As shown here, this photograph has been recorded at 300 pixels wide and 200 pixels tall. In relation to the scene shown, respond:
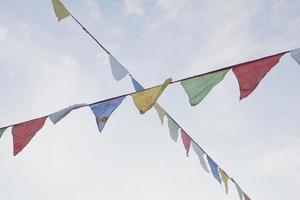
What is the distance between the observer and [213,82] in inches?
156

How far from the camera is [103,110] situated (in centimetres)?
457

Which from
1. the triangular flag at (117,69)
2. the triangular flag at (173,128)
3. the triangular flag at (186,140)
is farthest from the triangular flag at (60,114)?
the triangular flag at (186,140)

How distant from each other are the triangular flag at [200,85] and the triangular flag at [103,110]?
0.97 metres

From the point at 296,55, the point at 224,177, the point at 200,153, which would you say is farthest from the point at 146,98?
the point at 224,177

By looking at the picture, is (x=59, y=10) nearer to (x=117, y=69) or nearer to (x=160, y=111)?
(x=117, y=69)

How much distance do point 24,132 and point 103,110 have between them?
48.9 inches

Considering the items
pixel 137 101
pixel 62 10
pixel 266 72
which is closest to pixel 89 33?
pixel 62 10

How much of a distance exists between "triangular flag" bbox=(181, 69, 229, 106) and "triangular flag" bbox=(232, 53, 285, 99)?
0.16 metres

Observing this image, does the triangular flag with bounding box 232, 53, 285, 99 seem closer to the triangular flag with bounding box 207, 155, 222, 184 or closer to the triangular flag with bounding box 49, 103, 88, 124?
the triangular flag with bounding box 49, 103, 88, 124

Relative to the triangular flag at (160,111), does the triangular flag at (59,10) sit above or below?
above

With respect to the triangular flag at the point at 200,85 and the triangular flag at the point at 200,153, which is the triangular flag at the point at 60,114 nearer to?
the triangular flag at the point at 200,85

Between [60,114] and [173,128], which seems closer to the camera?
[60,114]

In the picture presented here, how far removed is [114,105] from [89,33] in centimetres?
158

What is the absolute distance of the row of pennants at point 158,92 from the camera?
3.80 metres
